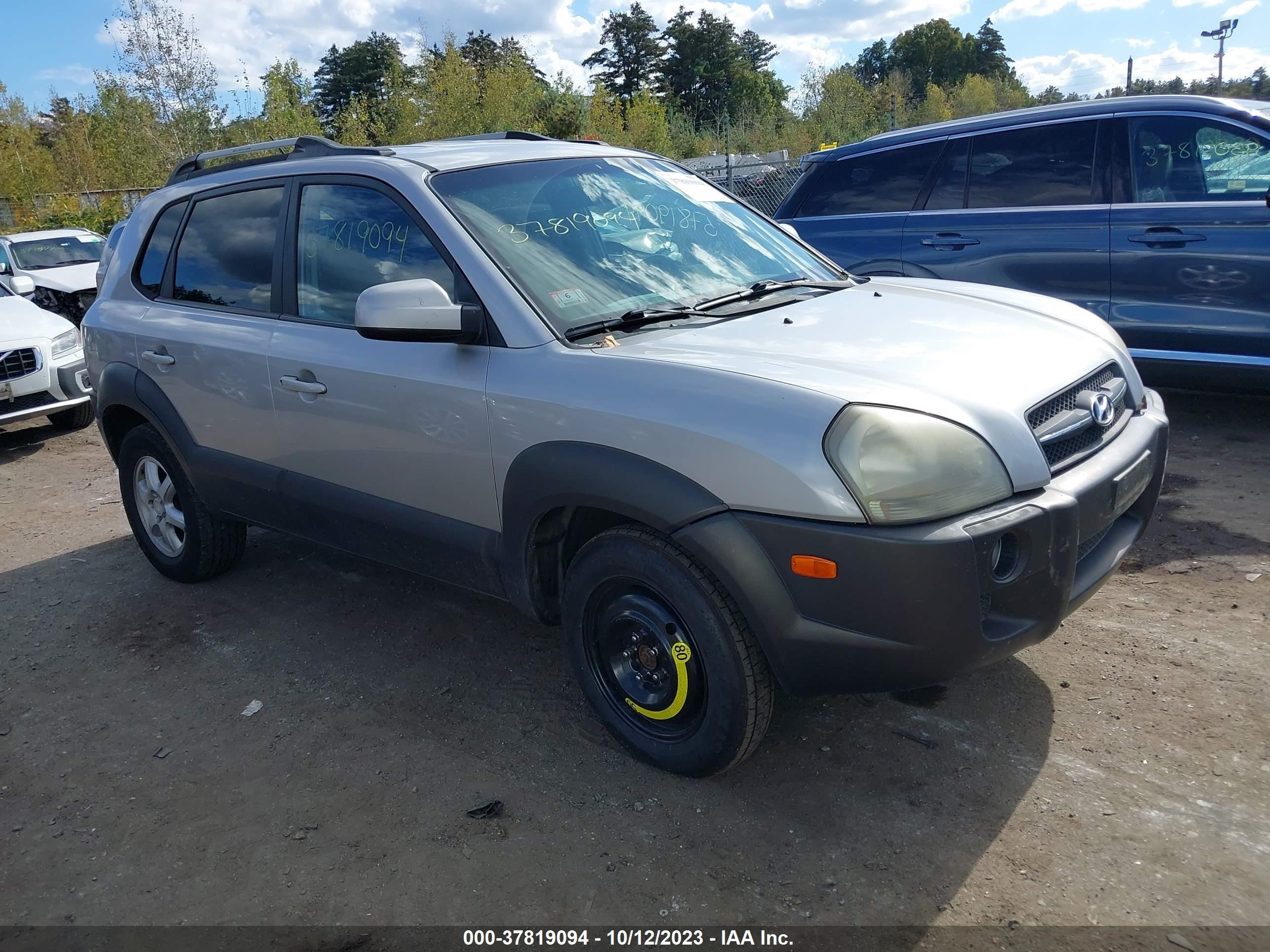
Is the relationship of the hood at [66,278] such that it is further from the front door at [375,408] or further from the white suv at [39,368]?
the front door at [375,408]

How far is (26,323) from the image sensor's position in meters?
8.46

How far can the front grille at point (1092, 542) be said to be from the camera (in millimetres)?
2711

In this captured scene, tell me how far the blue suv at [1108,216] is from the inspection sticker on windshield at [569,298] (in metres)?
3.93

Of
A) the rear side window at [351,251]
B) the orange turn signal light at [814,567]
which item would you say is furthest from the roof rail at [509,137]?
the orange turn signal light at [814,567]

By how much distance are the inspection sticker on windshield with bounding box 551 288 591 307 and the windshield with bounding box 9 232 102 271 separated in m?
14.2

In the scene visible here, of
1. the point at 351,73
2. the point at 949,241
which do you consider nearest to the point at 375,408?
the point at 949,241

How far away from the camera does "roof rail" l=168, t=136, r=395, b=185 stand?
3.78 m

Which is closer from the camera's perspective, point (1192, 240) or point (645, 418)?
point (645, 418)

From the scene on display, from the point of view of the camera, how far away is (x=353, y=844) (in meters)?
2.82

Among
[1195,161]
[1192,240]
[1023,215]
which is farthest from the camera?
[1023,215]

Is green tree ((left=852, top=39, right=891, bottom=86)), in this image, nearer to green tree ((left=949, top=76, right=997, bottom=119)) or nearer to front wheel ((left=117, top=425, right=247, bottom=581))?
green tree ((left=949, top=76, right=997, bottom=119))

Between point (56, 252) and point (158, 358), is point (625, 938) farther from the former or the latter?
point (56, 252)

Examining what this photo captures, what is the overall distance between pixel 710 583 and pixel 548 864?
2.88ft

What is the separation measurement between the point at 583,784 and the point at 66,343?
752 centimetres
